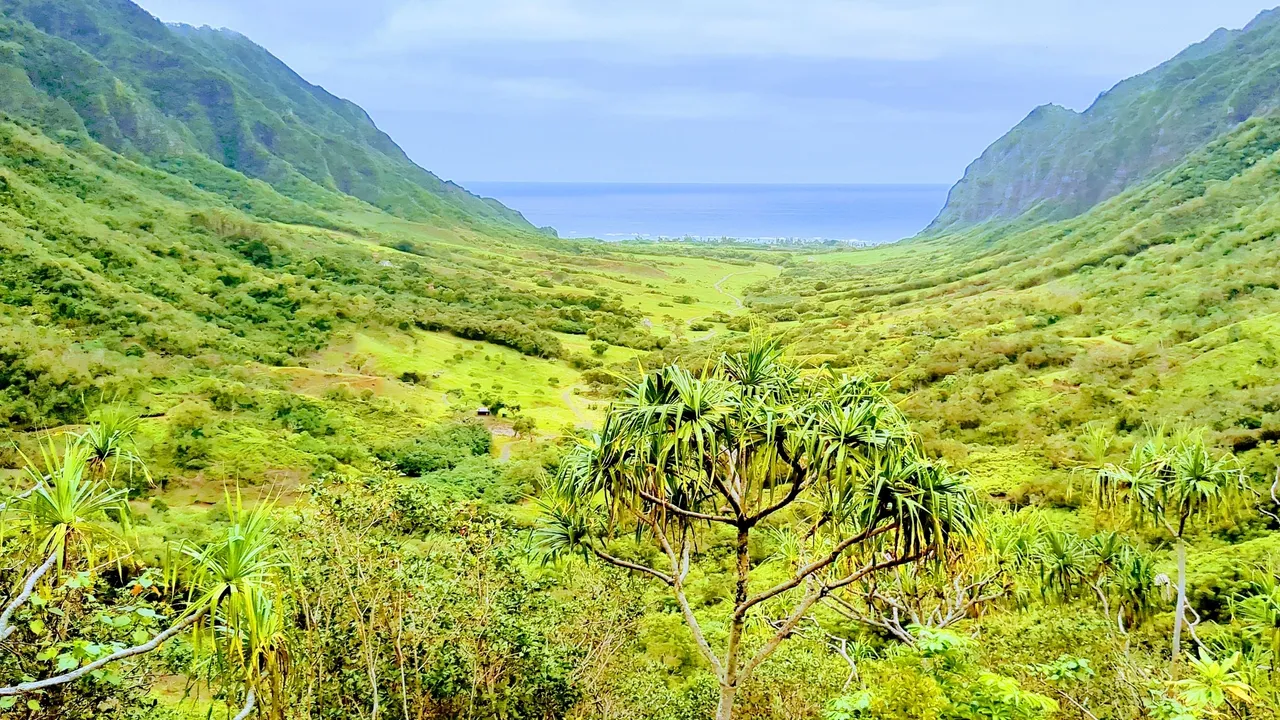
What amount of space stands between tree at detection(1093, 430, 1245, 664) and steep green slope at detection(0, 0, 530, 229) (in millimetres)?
125820

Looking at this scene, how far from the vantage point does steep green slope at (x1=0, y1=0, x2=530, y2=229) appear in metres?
113

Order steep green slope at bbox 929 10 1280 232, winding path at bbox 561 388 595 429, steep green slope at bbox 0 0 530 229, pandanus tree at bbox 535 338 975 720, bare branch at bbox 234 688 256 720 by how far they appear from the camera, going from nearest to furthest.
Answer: bare branch at bbox 234 688 256 720 → pandanus tree at bbox 535 338 975 720 → winding path at bbox 561 388 595 429 → steep green slope at bbox 0 0 530 229 → steep green slope at bbox 929 10 1280 232

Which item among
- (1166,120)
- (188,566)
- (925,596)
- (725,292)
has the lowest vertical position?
(925,596)

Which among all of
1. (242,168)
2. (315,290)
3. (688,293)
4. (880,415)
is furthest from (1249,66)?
(242,168)

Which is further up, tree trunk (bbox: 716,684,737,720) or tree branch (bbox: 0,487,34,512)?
tree branch (bbox: 0,487,34,512)

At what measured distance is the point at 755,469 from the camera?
29.1ft

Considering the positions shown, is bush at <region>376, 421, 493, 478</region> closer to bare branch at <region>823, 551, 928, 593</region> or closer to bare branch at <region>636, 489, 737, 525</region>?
bare branch at <region>636, 489, 737, 525</region>

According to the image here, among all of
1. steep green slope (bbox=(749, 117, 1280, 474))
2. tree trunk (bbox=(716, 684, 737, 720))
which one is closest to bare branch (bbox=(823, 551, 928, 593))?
tree trunk (bbox=(716, 684, 737, 720))

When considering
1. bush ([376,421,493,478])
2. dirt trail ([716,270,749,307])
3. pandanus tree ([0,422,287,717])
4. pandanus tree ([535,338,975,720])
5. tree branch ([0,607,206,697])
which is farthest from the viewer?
dirt trail ([716,270,749,307])

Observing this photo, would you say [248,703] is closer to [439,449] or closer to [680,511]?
[680,511]

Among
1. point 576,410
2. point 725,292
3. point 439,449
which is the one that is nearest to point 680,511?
point 439,449

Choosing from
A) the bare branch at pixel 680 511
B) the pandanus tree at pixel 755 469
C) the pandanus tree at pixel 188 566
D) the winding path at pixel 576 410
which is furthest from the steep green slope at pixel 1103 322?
the winding path at pixel 576 410

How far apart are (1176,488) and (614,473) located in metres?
9.78

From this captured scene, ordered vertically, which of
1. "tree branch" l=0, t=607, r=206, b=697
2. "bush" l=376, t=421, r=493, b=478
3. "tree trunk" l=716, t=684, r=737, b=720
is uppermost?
"tree branch" l=0, t=607, r=206, b=697
